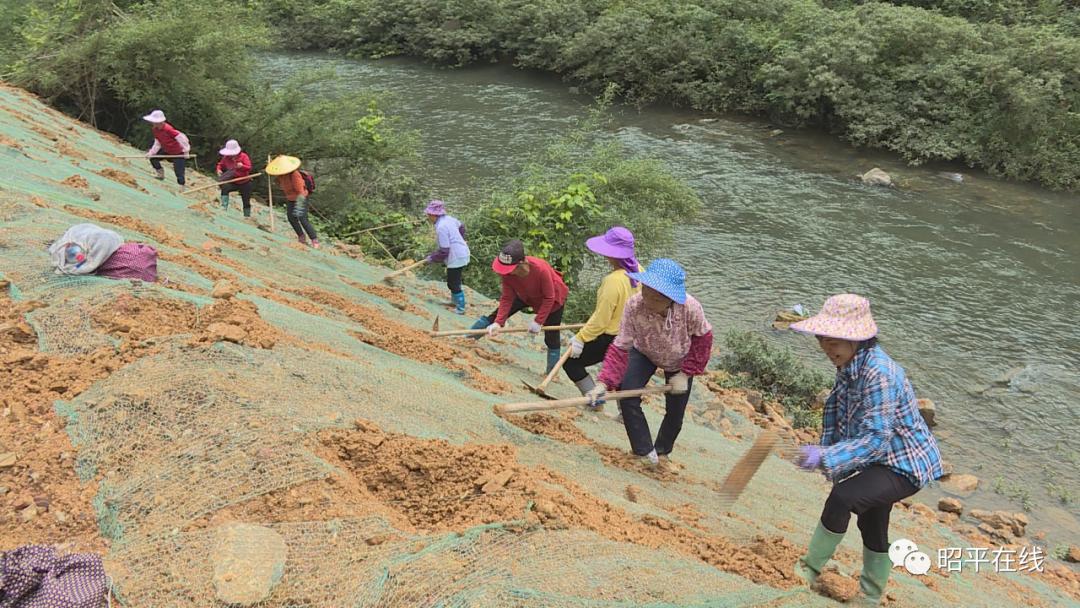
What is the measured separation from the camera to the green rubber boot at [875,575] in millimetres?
3223

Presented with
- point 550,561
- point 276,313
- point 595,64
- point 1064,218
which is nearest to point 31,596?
point 550,561

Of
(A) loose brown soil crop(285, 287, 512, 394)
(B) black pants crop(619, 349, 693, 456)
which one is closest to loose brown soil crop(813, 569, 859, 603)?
(B) black pants crop(619, 349, 693, 456)

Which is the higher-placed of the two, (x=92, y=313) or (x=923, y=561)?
(x=92, y=313)

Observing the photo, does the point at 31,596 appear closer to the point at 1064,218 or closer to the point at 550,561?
the point at 550,561

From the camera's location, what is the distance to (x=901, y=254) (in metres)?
12.5

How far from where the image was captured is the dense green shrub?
8.53 metres

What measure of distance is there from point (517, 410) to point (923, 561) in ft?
8.79

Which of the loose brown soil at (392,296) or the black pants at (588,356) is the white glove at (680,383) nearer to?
the black pants at (588,356)

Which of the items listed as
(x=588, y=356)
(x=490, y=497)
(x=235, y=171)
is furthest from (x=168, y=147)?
(x=490, y=497)

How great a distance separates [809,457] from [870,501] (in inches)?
12.5

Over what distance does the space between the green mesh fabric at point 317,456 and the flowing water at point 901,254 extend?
325 cm

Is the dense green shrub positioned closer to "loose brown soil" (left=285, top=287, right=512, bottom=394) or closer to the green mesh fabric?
the green mesh fabric

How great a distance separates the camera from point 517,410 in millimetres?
4090

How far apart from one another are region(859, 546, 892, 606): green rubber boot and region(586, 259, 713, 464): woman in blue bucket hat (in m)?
1.32
